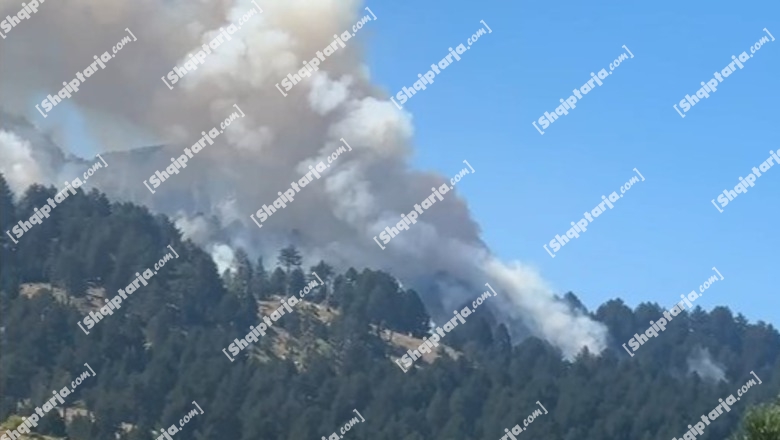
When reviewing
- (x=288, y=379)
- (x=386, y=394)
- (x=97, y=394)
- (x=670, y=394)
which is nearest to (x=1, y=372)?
(x=97, y=394)

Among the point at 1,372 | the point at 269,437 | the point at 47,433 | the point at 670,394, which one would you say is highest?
the point at 1,372

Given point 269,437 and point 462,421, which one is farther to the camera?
point 462,421

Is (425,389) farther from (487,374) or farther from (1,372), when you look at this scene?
(1,372)

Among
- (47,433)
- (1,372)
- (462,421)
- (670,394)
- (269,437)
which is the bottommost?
(670,394)

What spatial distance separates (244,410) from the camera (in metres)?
147

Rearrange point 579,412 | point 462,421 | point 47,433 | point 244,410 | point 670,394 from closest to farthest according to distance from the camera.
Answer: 1. point 47,433
2. point 244,410
3. point 462,421
4. point 579,412
5. point 670,394

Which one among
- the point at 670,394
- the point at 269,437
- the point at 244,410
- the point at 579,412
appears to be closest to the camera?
the point at 269,437

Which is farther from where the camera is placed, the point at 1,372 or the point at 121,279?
the point at 121,279

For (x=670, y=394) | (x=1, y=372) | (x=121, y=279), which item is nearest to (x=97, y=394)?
(x=1, y=372)

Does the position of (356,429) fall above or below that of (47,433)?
below

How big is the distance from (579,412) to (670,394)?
2128 cm

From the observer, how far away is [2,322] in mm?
163625

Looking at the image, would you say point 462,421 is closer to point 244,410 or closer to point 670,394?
point 244,410

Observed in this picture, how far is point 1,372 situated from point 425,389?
198 feet
